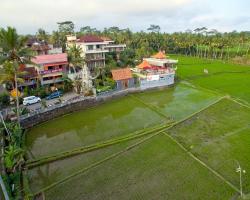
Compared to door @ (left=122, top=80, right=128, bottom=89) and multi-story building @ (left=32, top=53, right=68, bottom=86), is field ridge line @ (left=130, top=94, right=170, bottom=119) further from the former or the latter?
multi-story building @ (left=32, top=53, right=68, bottom=86)

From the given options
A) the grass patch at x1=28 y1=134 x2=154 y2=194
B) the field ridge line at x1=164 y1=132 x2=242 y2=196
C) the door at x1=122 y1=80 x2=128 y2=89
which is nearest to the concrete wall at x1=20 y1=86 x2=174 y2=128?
the door at x1=122 y1=80 x2=128 y2=89

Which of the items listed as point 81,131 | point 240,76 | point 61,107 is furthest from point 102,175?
point 240,76

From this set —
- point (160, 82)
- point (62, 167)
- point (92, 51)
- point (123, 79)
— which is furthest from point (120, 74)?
point (62, 167)

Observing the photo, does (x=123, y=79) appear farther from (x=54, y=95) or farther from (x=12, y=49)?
(x=12, y=49)

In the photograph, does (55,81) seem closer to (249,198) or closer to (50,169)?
(50,169)

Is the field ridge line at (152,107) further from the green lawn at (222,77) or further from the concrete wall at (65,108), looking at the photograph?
the green lawn at (222,77)

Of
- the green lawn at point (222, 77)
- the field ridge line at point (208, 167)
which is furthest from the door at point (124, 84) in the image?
the field ridge line at point (208, 167)

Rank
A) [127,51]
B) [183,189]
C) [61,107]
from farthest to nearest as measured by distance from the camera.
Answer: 1. [127,51]
2. [61,107]
3. [183,189]
